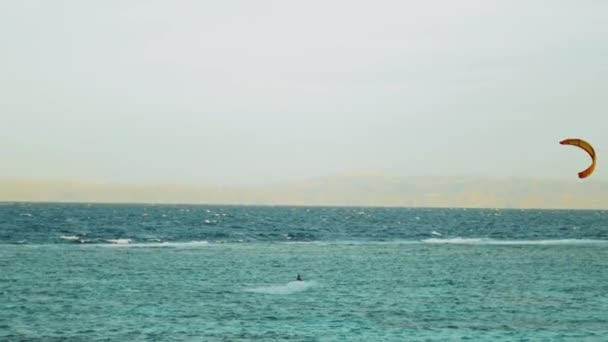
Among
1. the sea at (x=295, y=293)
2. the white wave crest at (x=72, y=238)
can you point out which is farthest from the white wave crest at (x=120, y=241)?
the sea at (x=295, y=293)

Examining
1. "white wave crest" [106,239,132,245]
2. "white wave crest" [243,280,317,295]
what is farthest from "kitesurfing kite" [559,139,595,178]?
"white wave crest" [106,239,132,245]

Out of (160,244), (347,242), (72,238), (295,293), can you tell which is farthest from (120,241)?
(295,293)

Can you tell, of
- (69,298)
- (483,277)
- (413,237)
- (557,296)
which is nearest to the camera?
(69,298)

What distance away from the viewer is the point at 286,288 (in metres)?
55.0

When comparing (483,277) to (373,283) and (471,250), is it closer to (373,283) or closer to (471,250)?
(373,283)

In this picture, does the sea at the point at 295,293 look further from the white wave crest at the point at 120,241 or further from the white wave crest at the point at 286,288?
the white wave crest at the point at 120,241

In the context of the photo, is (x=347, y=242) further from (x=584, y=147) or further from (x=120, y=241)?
(x=584, y=147)

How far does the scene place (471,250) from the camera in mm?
100125

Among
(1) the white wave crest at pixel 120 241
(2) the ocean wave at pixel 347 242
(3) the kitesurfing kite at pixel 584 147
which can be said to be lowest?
(1) the white wave crest at pixel 120 241

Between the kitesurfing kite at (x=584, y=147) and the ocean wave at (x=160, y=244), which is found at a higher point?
the kitesurfing kite at (x=584, y=147)

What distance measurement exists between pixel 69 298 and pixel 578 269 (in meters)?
48.4

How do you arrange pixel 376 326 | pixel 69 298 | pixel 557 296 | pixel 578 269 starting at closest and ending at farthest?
pixel 376 326
pixel 69 298
pixel 557 296
pixel 578 269

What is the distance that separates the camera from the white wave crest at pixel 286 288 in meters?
53.1

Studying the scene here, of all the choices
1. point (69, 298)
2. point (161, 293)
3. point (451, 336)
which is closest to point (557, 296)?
point (451, 336)
